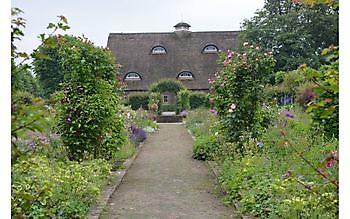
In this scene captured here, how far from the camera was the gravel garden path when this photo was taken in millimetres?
5777

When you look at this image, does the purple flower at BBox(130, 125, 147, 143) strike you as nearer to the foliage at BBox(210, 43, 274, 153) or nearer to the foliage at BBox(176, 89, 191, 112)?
the foliage at BBox(210, 43, 274, 153)

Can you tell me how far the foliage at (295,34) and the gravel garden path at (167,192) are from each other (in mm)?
21940

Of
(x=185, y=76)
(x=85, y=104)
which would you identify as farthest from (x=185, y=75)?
(x=85, y=104)

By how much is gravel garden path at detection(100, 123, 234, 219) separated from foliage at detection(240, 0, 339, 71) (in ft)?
72.0

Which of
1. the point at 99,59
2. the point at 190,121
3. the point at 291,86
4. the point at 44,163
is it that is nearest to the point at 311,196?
the point at 44,163

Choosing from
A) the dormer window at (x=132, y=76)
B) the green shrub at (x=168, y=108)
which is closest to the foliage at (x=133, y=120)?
the green shrub at (x=168, y=108)

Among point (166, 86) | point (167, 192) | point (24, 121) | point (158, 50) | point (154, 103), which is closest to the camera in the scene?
point (24, 121)

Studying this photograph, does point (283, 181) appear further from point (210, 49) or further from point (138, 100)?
point (210, 49)

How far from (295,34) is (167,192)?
2639 cm

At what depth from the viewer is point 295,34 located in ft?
101

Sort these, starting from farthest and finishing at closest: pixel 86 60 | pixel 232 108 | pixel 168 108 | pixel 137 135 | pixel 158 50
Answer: pixel 158 50 < pixel 168 108 < pixel 137 135 < pixel 232 108 < pixel 86 60

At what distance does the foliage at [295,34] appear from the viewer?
30.6 m

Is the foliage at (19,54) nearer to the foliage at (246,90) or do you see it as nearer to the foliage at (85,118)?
the foliage at (85,118)

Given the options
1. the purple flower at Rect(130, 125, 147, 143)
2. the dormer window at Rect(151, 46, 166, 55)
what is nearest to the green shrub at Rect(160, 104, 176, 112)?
the dormer window at Rect(151, 46, 166, 55)
